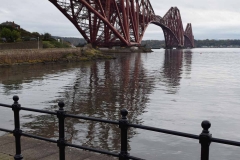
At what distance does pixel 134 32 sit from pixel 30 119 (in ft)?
239

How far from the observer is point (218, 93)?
1602 cm

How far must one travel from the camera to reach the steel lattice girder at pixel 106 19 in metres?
59.5

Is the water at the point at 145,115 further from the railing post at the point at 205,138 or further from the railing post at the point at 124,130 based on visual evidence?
the railing post at the point at 205,138

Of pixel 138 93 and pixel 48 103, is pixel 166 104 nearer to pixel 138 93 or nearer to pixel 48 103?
pixel 138 93

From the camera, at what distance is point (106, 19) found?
2378 inches

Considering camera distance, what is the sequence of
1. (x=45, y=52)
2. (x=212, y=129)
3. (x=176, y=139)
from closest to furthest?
(x=176, y=139) → (x=212, y=129) → (x=45, y=52)

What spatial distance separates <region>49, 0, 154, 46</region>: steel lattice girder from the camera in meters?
59.5

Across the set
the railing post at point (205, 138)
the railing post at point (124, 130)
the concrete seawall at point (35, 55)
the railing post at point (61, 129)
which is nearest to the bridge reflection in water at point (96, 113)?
the railing post at point (61, 129)

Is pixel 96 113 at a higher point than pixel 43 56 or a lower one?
lower

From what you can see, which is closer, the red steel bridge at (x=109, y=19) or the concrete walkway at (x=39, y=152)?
the concrete walkway at (x=39, y=152)

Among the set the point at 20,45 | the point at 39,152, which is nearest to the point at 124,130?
the point at 39,152

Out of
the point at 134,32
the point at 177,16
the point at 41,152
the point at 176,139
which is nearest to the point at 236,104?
the point at 176,139

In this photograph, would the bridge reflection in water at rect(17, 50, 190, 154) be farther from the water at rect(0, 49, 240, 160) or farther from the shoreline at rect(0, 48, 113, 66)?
the shoreline at rect(0, 48, 113, 66)

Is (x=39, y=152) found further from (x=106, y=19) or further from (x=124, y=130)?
(x=106, y=19)
